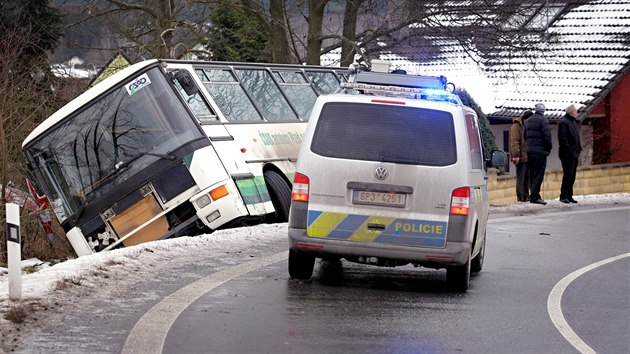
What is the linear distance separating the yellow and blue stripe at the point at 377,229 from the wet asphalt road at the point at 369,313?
1.60 feet

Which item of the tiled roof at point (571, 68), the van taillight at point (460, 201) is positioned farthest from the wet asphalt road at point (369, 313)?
the tiled roof at point (571, 68)

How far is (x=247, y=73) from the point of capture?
22.8 metres

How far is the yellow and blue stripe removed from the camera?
40.2 feet

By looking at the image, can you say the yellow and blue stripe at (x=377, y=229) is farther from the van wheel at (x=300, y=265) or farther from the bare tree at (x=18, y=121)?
the bare tree at (x=18, y=121)

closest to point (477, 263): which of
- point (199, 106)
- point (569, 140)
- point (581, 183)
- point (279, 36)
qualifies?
point (199, 106)

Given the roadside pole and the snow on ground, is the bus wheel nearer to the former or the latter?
the snow on ground

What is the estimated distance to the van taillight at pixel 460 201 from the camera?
40.2 feet

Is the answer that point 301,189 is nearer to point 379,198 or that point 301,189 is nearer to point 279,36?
point 379,198

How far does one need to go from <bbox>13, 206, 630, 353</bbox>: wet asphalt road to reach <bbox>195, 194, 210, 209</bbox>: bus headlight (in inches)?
128

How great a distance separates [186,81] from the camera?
2038 cm

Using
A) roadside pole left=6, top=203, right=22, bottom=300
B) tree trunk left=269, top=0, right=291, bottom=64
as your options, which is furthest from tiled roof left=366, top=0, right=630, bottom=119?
roadside pole left=6, top=203, right=22, bottom=300

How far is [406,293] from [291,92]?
11981 mm

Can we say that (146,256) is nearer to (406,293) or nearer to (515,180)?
(406,293)

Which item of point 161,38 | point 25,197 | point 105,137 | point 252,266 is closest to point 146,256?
point 252,266
